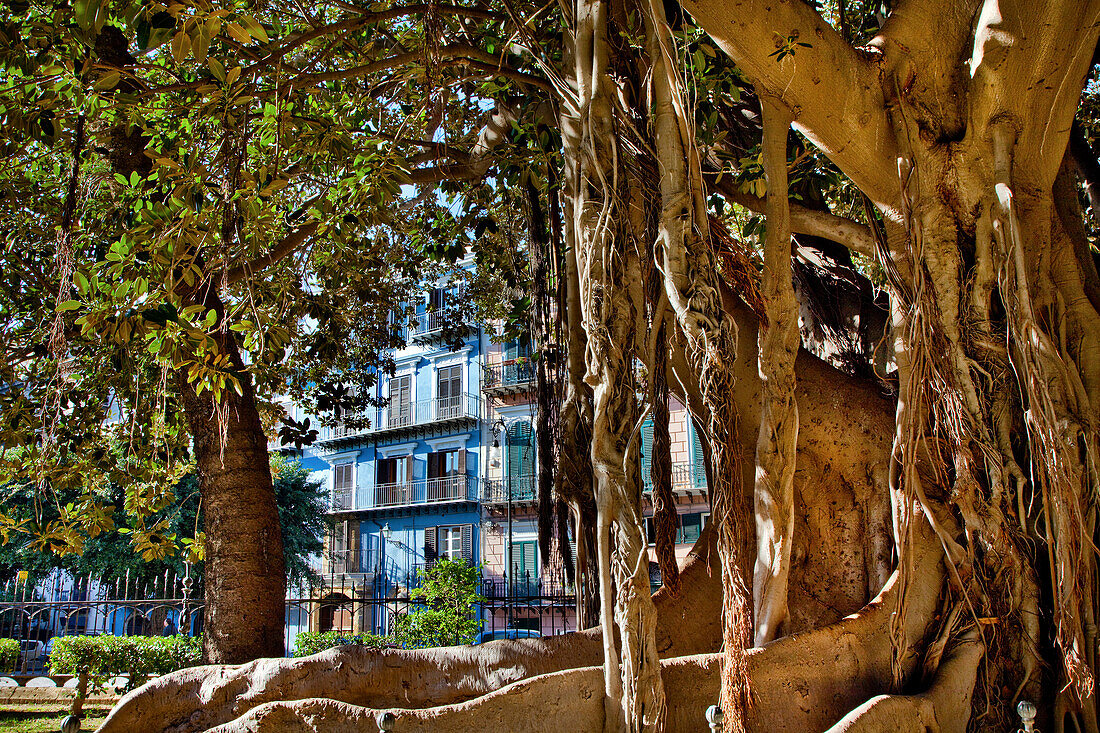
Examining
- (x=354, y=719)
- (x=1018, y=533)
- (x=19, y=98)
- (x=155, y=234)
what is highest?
(x=19, y=98)

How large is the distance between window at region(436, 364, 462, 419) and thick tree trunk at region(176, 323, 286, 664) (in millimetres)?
16467

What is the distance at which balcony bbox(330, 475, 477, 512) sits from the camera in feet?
67.1

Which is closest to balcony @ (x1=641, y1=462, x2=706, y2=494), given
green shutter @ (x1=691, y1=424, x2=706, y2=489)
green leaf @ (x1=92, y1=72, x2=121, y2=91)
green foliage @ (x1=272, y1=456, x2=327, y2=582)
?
green shutter @ (x1=691, y1=424, x2=706, y2=489)

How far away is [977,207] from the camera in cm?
337

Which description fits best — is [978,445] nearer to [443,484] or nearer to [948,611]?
[948,611]

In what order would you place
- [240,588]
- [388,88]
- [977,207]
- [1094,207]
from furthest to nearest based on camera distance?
1. [388,88]
2. [1094,207]
3. [240,588]
4. [977,207]

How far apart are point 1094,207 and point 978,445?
293 centimetres

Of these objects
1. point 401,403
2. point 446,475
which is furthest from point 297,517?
point 401,403

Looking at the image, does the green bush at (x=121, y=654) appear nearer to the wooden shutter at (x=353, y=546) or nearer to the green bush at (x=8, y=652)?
the green bush at (x=8, y=652)

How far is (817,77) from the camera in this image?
312 centimetres

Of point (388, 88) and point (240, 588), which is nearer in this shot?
point (240, 588)

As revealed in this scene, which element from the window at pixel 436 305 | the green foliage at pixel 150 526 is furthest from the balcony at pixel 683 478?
the green foliage at pixel 150 526

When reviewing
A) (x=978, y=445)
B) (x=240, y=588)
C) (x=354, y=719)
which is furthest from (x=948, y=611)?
(x=240, y=588)

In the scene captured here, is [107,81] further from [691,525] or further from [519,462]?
[519,462]
